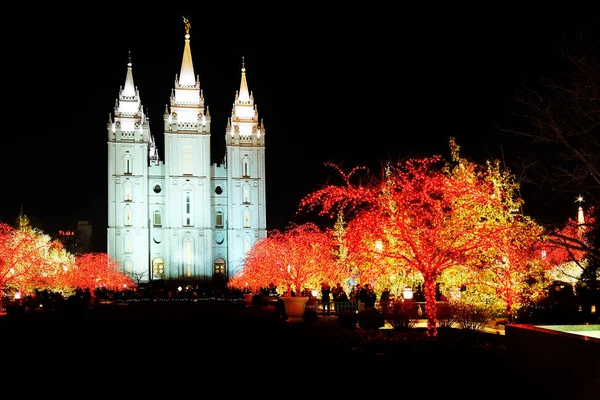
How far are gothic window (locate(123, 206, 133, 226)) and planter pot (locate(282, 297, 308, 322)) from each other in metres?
61.3

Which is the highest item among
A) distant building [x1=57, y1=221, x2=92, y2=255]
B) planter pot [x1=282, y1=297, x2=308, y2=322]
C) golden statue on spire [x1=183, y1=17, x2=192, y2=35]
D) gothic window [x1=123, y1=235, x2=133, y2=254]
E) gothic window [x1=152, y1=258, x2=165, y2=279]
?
golden statue on spire [x1=183, y1=17, x2=192, y2=35]

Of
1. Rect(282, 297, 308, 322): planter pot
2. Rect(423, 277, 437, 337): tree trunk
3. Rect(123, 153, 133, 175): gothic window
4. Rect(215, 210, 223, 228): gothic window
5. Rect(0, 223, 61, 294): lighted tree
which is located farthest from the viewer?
Rect(215, 210, 223, 228): gothic window

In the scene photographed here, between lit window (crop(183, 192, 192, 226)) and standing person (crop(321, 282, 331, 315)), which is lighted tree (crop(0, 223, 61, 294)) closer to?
standing person (crop(321, 282, 331, 315))

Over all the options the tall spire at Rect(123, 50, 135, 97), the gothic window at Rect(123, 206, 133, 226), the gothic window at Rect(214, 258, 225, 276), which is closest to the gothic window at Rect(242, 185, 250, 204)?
the gothic window at Rect(214, 258, 225, 276)

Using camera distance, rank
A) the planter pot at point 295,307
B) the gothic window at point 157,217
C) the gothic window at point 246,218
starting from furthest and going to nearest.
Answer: the gothic window at point 246,218 → the gothic window at point 157,217 → the planter pot at point 295,307

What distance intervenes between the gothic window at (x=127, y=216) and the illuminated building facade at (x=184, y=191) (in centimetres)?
11

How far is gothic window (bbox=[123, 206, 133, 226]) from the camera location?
88.1m

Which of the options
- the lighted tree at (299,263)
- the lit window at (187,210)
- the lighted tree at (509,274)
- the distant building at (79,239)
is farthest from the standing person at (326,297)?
the distant building at (79,239)

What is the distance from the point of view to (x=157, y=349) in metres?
18.8

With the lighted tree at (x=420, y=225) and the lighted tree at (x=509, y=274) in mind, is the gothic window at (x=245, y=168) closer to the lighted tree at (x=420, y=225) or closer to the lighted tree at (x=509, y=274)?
the lighted tree at (x=509, y=274)

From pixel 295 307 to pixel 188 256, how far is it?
61.2 metres

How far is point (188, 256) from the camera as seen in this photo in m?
89.2

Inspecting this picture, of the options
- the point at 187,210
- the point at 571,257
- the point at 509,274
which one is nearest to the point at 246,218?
the point at 187,210

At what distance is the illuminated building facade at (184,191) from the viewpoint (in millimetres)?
88312
